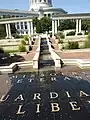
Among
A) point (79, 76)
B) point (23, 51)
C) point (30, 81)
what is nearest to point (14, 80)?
point (30, 81)

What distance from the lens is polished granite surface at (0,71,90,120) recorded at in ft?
27.6

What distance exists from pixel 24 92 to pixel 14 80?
3.03m

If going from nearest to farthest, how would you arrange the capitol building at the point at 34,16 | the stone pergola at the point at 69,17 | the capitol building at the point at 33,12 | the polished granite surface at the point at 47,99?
the polished granite surface at the point at 47,99 < the stone pergola at the point at 69,17 < the capitol building at the point at 34,16 < the capitol building at the point at 33,12

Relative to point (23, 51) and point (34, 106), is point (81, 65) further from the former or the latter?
point (23, 51)

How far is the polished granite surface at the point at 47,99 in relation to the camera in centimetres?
842

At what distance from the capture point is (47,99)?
Answer: 1017cm

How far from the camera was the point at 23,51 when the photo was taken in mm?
31906

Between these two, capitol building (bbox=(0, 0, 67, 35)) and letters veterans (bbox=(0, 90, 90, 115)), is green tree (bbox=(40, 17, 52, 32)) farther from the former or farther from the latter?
letters veterans (bbox=(0, 90, 90, 115))

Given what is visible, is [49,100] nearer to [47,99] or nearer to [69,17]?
[47,99]


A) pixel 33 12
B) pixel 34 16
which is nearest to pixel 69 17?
pixel 34 16

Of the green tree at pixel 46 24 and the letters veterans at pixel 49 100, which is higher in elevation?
the green tree at pixel 46 24

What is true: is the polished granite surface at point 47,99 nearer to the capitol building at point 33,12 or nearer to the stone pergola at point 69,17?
the stone pergola at point 69,17

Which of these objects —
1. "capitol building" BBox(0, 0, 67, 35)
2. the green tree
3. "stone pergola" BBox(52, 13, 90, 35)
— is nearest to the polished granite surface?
"stone pergola" BBox(52, 13, 90, 35)

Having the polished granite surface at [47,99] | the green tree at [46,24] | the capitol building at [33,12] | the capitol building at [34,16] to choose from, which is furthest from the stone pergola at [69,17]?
the polished granite surface at [47,99]
